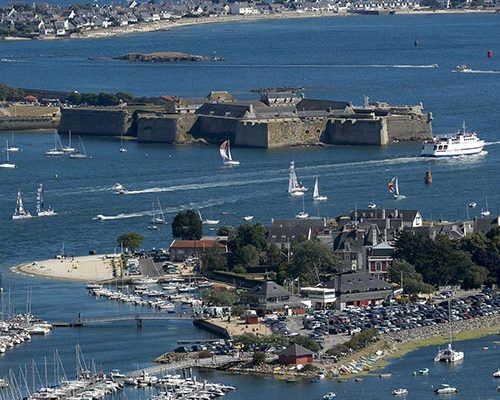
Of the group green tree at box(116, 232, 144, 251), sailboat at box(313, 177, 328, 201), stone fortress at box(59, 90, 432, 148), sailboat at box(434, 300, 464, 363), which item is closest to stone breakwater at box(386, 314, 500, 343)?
sailboat at box(434, 300, 464, 363)

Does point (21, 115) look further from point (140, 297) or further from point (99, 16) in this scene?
point (99, 16)

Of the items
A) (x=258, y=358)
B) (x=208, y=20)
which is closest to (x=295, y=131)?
(x=258, y=358)

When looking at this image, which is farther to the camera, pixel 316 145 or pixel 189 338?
pixel 316 145

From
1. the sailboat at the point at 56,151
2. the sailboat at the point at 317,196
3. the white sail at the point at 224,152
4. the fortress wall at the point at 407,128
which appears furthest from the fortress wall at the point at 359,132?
the sailboat at the point at 317,196

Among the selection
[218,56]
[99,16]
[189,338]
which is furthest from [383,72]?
[189,338]

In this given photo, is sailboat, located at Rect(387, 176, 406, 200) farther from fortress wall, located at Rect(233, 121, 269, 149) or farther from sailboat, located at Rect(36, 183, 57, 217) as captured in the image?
fortress wall, located at Rect(233, 121, 269, 149)

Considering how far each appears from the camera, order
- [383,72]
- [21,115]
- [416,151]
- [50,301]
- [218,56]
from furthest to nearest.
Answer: [218,56] < [383,72] < [21,115] < [416,151] < [50,301]

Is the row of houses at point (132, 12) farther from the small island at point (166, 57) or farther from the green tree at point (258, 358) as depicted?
the green tree at point (258, 358)
